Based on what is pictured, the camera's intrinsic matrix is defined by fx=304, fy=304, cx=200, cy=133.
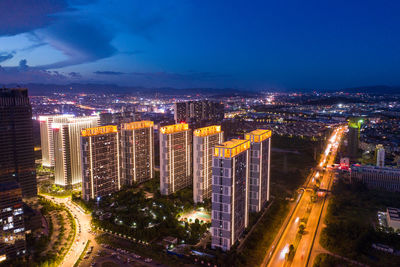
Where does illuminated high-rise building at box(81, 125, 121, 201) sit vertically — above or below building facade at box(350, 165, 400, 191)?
above

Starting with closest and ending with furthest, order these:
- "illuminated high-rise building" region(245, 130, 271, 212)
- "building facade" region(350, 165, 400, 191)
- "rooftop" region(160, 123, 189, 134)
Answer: "illuminated high-rise building" region(245, 130, 271, 212)
"rooftop" region(160, 123, 189, 134)
"building facade" region(350, 165, 400, 191)

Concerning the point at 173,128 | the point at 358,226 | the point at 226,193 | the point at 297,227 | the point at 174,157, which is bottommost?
the point at 297,227

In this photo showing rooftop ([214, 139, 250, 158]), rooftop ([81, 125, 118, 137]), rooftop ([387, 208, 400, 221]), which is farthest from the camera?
rooftop ([81, 125, 118, 137])

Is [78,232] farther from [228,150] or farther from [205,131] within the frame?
[228,150]

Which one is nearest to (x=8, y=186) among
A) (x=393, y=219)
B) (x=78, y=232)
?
(x=78, y=232)

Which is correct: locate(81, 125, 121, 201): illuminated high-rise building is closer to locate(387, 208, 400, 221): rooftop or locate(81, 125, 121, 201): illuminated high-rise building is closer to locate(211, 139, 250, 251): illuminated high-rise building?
locate(211, 139, 250, 251): illuminated high-rise building

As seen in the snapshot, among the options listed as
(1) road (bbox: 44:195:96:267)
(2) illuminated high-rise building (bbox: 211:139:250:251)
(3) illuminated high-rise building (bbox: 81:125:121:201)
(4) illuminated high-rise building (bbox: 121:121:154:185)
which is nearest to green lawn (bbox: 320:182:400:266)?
(2) illuminated high-rise building (bbox: 211:139:250:251)
